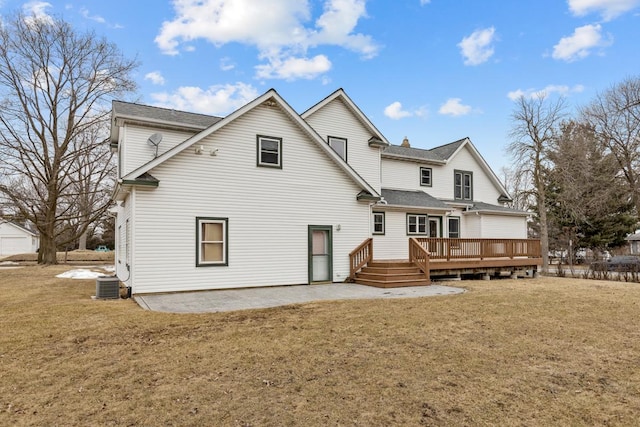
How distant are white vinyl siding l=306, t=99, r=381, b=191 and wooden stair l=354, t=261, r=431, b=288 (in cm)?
457

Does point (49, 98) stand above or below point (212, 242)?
above

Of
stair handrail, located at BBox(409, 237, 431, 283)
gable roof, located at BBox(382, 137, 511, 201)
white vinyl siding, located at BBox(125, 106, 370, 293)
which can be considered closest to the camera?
white vinyl siding, located at BBox(125, 106, 370, 293)

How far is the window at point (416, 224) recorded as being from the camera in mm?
18297

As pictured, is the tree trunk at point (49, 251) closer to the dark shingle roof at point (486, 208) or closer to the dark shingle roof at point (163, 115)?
the dark shingle roof at point (163, 115)

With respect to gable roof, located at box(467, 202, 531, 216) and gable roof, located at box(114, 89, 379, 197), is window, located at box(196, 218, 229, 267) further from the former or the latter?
gable roof, located at box(467, 202, 531, 216)

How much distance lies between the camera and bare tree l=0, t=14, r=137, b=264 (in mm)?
24203

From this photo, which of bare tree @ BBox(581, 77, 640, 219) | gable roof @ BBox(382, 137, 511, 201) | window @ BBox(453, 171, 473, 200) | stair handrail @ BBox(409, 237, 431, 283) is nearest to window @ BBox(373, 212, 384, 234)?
stair handrail @ BBox(409, 237, 431, 283)

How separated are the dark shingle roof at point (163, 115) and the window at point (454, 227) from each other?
12.9 m

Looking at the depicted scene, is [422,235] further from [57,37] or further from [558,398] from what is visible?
[57,37]

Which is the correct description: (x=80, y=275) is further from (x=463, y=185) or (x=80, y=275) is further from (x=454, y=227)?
(x=463, y=185)

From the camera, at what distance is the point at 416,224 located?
18.5 meters

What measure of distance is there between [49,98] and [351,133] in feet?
70.2

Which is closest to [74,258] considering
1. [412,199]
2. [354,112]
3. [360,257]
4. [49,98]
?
[49,98]

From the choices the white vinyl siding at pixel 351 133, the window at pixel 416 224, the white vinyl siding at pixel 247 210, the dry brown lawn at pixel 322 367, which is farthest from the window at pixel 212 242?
the window at pixel 416 224
